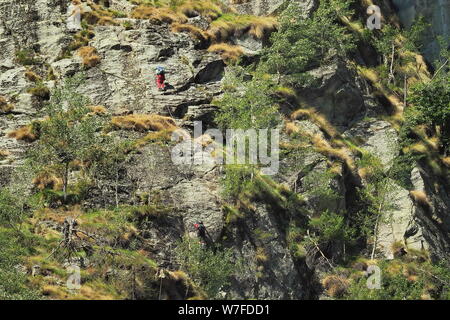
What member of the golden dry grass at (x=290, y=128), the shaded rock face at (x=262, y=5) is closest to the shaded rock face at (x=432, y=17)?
the shaded rock face at (x=262, y=5)

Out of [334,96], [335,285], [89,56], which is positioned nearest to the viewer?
[335,285]

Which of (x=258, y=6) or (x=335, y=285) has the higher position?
(x=258, y=6)

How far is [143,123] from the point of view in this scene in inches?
2104

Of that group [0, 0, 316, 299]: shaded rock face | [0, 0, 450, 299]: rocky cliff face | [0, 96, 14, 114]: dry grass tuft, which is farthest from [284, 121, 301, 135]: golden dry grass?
[0, 96, 14, 114]: dry grass tuft

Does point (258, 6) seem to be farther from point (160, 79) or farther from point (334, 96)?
point (160, 79)

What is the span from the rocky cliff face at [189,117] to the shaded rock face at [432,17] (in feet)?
47.7

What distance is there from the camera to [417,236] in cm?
5269

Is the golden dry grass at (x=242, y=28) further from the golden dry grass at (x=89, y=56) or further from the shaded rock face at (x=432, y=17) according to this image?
the shaded rock face at (x=432, y=17)

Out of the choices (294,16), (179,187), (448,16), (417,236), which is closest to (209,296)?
(179,187)

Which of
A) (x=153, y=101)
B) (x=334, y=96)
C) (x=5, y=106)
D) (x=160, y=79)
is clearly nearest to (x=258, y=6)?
(x=334, y=96)

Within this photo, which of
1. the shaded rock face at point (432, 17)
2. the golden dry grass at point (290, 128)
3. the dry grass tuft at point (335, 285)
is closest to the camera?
the dry grass tuft at point (335, 285)

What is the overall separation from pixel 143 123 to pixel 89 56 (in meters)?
10.6

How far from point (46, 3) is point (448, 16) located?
38.6 m

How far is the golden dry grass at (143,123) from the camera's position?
52.9 m
